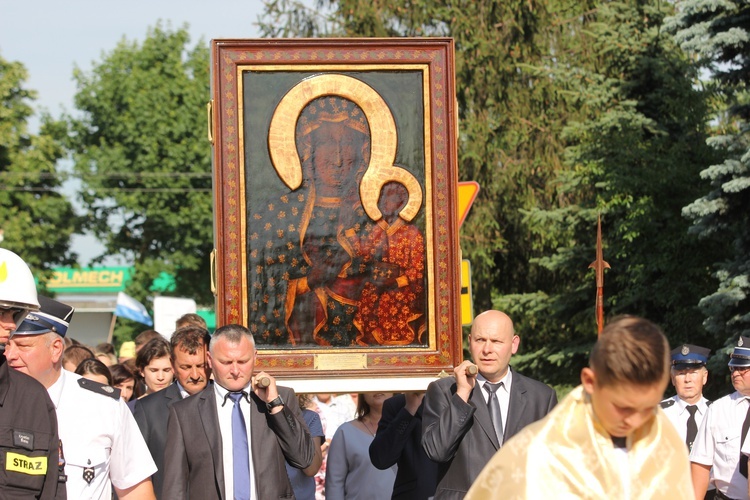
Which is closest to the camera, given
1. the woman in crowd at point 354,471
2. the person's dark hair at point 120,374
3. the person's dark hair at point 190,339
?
the person's dark hair at point 190,339

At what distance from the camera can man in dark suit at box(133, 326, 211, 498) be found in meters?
7.98

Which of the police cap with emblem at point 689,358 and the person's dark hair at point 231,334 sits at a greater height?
the person's dark hair at point 231,334

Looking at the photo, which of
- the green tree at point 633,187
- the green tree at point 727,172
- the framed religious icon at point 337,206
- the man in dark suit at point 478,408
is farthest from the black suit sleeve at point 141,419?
the green tree at point 633,187

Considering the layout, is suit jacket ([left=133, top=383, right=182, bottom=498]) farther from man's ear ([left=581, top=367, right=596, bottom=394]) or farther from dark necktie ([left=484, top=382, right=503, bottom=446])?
man's ear ([left=581, top=367, right=596, bottom=394])

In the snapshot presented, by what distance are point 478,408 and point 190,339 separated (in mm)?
2023

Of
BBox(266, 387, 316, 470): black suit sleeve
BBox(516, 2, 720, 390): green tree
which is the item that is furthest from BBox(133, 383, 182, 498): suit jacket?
BBox(516, 2, 720, 390): green tree

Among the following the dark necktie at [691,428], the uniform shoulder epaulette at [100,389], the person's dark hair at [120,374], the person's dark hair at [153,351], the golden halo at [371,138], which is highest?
the golden halo at [371,138]

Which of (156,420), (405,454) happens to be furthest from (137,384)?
(405,454)

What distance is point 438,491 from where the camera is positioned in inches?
277

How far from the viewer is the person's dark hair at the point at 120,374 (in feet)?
32.7

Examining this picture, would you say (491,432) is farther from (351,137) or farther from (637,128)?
(637,128)

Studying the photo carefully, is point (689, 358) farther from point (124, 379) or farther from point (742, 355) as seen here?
point (124, 379)

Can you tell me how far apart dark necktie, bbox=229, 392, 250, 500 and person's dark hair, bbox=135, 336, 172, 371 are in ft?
7.53

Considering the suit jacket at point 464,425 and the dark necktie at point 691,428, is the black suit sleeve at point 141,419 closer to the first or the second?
the suit jacket at point 464,425
